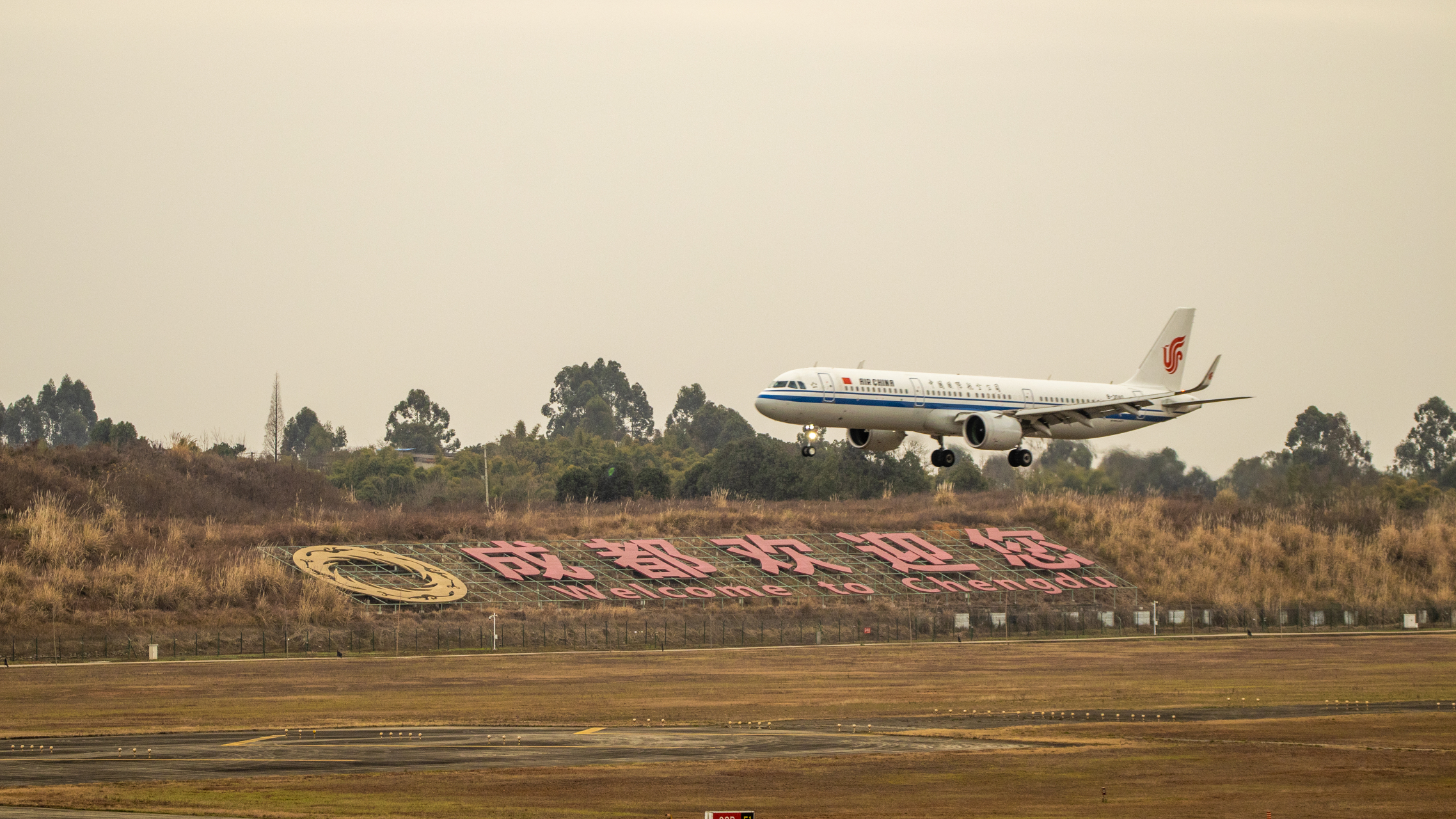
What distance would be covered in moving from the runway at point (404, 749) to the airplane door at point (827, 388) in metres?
22.4

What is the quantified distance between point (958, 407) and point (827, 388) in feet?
27.5

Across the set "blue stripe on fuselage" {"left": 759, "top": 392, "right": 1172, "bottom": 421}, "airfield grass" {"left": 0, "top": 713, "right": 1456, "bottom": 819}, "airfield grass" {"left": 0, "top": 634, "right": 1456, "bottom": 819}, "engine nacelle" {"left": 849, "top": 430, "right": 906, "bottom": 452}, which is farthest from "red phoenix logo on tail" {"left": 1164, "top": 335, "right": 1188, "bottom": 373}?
"airfield grass" {"left": 0, "top": 713, "right": 1456, "bottom": 819}

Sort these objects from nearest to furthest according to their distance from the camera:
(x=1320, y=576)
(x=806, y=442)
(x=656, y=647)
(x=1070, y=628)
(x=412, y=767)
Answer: (x=412, y=767) < (x=806, y=442) < (x=656, y=647) < (x=1070, y=628) < (x=1320, y=576)

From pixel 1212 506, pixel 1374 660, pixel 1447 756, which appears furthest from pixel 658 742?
pixel 1212 506

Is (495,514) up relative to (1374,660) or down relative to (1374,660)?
up

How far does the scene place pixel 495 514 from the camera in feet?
326

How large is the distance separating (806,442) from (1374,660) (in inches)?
1017

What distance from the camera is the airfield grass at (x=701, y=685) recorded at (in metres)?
47.3

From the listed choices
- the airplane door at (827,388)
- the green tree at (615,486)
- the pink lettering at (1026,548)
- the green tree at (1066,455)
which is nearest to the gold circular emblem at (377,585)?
the airplane door at (827,388)

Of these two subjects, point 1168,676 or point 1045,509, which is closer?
point 1168,676

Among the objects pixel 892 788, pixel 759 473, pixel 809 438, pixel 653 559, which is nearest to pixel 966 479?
Result: pixel 759 473

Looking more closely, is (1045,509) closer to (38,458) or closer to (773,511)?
(773,511)

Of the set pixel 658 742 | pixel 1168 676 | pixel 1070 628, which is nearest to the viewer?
pixel 658 742

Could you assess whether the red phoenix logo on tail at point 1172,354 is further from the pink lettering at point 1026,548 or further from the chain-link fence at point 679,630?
the pink lettering at point 1026,548
